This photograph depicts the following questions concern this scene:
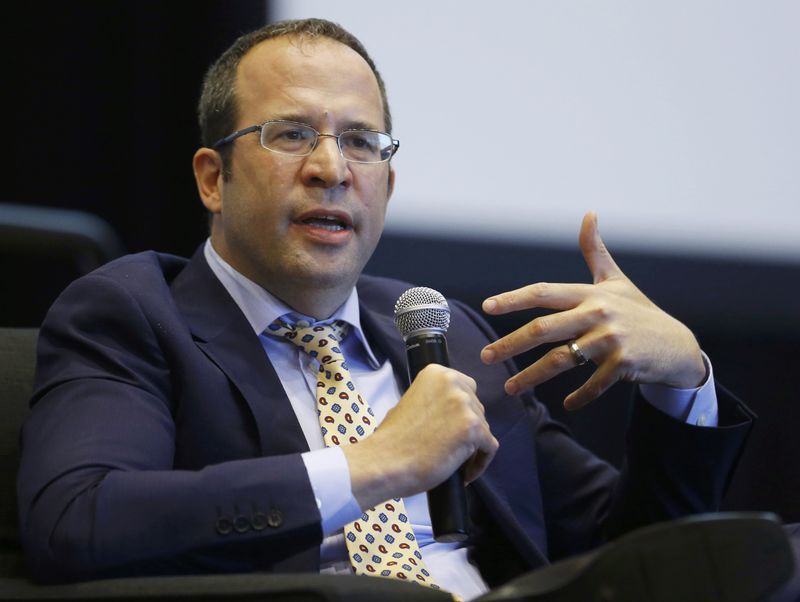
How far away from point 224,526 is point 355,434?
0.44 metres

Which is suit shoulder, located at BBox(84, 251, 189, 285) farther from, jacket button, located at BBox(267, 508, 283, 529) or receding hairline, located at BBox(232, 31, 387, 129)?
jacket button, located at BBox(267, 508, 283, 529)

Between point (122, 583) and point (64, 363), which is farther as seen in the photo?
point (64, 363)

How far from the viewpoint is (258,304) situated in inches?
71.7

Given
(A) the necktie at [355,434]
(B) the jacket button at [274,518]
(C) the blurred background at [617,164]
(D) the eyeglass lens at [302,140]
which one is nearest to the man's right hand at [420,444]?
(B) the jacket button at [274,518]

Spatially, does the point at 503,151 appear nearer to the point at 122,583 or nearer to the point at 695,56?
the point at 695,56

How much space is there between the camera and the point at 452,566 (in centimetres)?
172

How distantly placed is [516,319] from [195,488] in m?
1.89

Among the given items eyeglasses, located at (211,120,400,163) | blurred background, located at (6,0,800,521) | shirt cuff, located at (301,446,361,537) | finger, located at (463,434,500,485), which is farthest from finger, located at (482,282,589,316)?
blurred background, located at (6,0,800,521)

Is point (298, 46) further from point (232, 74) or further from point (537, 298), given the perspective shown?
point (537, 298)

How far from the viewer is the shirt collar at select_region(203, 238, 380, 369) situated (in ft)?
5.94

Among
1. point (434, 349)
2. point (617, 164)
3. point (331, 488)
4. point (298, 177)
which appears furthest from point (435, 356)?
point (617, 164)

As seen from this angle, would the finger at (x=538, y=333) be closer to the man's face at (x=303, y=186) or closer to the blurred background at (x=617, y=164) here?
the man's face at (x=303, y=186)

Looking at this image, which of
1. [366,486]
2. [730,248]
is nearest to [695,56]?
[730,248]

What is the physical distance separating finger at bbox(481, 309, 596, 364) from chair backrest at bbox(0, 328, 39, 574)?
0.74 m
